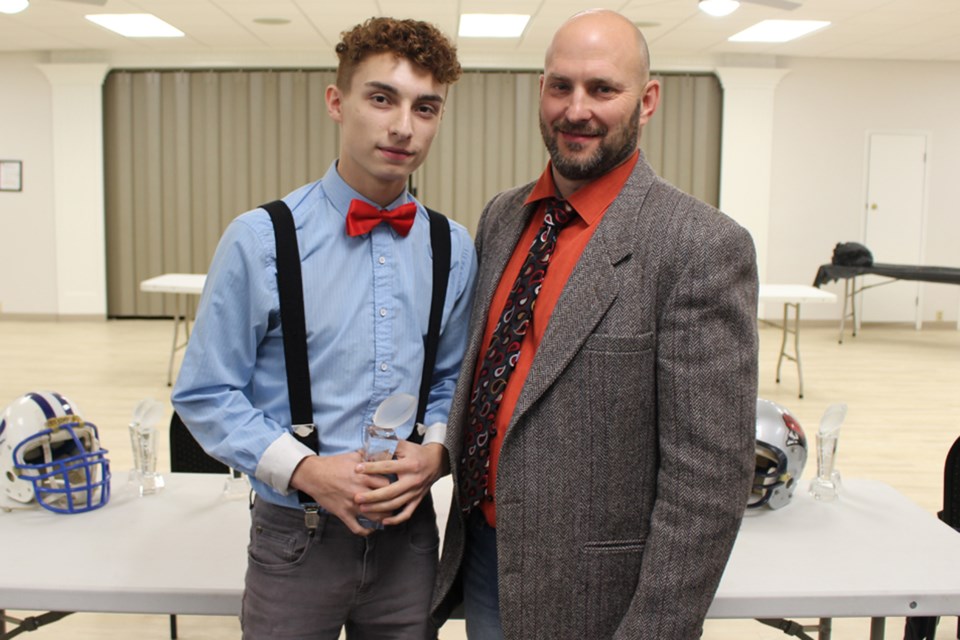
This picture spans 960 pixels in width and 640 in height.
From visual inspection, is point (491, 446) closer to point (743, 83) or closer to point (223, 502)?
point (223, 502)

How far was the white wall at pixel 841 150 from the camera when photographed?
32.2 feet

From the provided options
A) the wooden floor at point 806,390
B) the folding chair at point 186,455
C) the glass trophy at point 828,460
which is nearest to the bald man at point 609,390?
the wooden floor at point 806,390

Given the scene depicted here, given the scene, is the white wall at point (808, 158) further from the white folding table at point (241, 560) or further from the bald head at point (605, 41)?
the bald head at point (605, 41)

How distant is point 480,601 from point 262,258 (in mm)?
681

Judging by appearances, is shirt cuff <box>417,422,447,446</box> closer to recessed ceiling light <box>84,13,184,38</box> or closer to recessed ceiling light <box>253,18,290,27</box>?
recessed ceiling light <box>253,18,290,27</box>

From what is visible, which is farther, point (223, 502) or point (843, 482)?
point (843, 482)

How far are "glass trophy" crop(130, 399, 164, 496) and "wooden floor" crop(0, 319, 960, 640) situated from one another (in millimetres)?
180

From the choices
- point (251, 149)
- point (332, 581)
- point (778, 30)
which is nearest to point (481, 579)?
point (332, 581)

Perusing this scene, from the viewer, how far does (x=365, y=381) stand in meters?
1.38

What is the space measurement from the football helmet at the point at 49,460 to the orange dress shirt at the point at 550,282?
104cm

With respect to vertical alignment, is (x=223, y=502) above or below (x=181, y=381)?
below

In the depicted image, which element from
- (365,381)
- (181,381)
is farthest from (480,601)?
(181,381)

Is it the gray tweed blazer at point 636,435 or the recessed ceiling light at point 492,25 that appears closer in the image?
the gray tweed blazer at point 636,435

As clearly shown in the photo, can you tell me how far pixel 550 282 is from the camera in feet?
4.33
